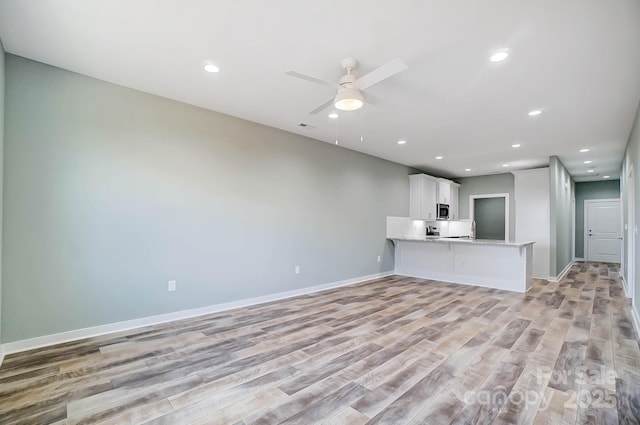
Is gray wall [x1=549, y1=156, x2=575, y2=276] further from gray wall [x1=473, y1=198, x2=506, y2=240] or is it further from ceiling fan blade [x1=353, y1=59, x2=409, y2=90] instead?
ceiling fan blade [x1=353, y1=59, x2=409, y2=90]

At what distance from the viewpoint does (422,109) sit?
3887 mm

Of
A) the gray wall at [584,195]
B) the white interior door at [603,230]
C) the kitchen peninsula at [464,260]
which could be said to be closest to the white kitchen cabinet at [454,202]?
the kitchen peninsula at [464,260]

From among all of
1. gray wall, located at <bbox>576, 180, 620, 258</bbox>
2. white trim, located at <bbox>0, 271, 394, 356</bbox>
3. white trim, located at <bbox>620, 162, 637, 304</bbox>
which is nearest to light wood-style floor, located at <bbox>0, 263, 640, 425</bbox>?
white trim, located at <bbox>0, 271, 394, 356</bbox>

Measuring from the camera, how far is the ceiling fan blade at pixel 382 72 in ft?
7.47

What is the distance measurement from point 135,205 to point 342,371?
2.81m

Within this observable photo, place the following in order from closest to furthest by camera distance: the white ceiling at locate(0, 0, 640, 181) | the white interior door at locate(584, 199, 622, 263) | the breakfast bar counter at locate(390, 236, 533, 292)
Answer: the white ceiling at locate(0, 0, 640, 181)
the breakfast bar counter at locate(390, 236, 533, 292)
the white interior door at locate(584, 199, 622, 263)

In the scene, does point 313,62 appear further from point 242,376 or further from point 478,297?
point 478,297

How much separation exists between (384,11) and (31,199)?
3.50m

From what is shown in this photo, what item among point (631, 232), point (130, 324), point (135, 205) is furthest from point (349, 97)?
point (631, 232)

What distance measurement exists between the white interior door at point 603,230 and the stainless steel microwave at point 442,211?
532cm

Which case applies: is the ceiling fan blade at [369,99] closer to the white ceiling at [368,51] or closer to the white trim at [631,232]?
the white ceiling at [368,51]

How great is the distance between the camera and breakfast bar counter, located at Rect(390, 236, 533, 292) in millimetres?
5441

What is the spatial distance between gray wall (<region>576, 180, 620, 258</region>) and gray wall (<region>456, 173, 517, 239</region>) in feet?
12.3

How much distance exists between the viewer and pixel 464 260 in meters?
6.08
